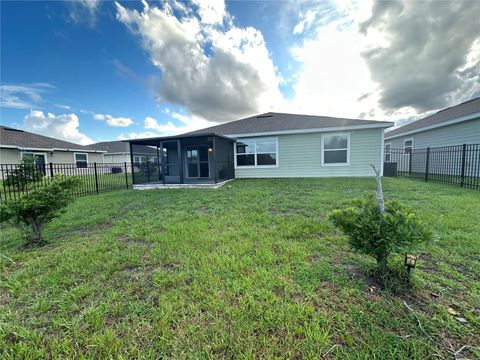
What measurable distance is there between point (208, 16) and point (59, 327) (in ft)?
37.2

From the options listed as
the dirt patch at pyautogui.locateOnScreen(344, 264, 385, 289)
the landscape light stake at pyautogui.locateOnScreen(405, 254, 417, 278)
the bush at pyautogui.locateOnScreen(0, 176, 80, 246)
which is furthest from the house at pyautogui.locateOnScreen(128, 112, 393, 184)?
the landscape light stake at pyautogui.locateOnScreen(405, 254, 417, 278)

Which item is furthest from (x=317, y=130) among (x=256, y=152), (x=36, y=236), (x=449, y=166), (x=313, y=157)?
(x=36, y=236)

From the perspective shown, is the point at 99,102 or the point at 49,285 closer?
the point at 49,285

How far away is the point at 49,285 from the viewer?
214cm

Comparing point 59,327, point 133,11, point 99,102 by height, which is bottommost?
point 59,327

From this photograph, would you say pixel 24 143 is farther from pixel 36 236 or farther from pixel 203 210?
pixel 203 210

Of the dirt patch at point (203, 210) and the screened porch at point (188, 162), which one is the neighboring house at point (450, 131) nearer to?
the screened porch at point (188, 162)

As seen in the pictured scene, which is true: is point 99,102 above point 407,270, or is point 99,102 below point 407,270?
above

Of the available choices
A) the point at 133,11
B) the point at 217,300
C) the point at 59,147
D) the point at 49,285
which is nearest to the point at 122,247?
the point at 49,285

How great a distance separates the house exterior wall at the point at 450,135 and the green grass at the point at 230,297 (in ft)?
33.7

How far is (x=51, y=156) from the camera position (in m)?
17.4

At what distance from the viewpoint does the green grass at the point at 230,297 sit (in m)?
1.36

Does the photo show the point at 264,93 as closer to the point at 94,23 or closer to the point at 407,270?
the point at 94,23

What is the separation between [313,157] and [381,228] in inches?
377
